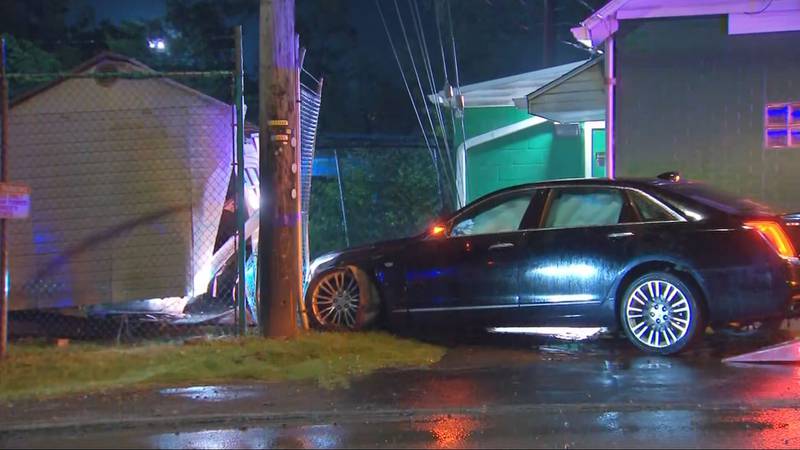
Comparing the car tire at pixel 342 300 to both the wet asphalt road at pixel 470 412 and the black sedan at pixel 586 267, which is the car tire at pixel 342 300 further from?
the wet asphalt road at pixel 470 412

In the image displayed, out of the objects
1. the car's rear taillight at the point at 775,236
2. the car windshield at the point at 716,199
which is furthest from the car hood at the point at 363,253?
the car's rear taillight at the point at 775,236

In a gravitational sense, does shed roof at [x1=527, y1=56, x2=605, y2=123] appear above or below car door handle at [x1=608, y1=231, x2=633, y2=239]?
above

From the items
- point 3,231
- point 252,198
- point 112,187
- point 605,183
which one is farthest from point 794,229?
point 3,231

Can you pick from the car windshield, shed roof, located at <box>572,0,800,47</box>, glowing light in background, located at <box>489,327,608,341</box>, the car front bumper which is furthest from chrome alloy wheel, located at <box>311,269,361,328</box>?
shed roof, located at <box>572,0,800,47</box>

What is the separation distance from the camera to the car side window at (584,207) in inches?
308

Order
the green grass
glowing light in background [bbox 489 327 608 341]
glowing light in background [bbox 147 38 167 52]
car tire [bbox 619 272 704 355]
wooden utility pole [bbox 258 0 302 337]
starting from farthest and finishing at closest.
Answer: glowing light in background [bbox 147 38 167 52] < glowing light in background [bbox 489 327 608 341] < wooden utility pole [bbox 258 0 302 337] < car tire [bbox 619 272 704 355] < the green grass

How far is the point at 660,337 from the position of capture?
746 cm

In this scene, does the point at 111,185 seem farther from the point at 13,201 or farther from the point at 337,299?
the point at 337,299

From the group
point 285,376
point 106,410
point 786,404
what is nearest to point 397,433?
point 285,376

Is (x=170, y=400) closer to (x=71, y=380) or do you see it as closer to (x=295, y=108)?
(x=71, y=380)

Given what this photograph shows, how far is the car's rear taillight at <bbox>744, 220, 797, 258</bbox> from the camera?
23.4 feet

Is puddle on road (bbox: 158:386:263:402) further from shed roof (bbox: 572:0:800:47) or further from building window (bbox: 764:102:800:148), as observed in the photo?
building window (bbox: 764:102:800:148)

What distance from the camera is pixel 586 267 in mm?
7695

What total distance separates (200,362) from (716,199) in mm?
4666
